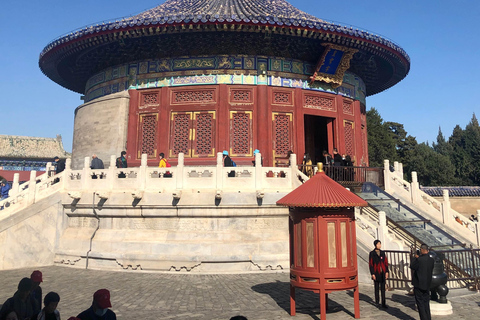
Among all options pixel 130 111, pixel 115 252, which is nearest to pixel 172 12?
pixel 130 111

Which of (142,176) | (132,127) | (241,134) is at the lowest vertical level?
(142,176)

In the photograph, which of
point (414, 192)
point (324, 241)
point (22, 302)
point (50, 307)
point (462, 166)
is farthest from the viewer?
point (462, 166)

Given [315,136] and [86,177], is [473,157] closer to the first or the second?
[315,136]

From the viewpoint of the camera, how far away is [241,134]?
48.6 ft

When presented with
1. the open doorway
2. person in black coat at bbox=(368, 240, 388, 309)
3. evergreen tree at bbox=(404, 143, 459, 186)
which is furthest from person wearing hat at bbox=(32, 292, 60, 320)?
evergreen tree at bbox=(404, 143, 459, 186)

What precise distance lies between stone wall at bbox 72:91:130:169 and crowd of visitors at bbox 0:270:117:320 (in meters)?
11.5

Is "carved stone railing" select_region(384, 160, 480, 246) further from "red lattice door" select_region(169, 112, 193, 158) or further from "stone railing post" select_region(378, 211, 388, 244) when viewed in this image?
"red lattice door" select_region(169, 112, 193, 158)

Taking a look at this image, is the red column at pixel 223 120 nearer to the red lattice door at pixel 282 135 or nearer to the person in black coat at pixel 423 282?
the red lattice door at pixel 282 135

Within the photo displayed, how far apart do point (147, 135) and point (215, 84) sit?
343 cm

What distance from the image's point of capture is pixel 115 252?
11.4 meters

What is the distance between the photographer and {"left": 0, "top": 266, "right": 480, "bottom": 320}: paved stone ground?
6730 mm

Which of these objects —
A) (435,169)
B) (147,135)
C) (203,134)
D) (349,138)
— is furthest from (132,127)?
(435,169)

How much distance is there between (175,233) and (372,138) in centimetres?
3289

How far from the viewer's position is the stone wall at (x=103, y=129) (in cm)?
1566
